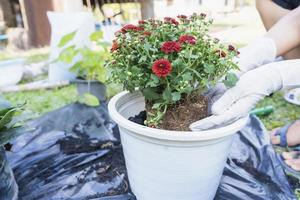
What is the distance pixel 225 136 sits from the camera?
2.35ft

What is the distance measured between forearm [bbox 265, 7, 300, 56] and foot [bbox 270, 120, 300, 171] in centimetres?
49

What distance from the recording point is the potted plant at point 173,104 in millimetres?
703

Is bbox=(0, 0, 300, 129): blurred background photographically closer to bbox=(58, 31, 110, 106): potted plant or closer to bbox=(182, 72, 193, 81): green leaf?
bbox=(58, 31, 110, 106): potted plant

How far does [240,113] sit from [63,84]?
1.83m

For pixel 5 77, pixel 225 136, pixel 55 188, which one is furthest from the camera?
pixel 5 77

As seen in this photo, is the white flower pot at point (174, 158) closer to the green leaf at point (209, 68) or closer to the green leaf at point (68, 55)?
the green leaf at point (209, 68)

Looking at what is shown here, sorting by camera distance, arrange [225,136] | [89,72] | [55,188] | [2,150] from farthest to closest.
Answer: [89,72]
[55,188]
[2,150]
[225,136]

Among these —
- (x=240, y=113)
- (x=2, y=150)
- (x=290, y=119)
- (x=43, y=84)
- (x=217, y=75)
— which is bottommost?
(x=290, y=119)

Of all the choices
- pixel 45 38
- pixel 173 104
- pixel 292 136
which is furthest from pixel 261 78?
pixel 45 38

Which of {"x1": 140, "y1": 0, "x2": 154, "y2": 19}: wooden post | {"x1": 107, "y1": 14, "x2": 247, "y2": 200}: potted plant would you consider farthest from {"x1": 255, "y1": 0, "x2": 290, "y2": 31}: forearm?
{"x1": 140, "y1": 0, "x2": 154, "y2": 19}: wooden post

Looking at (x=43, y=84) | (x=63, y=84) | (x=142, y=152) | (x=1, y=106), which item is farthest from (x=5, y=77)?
(x=142, y=152)

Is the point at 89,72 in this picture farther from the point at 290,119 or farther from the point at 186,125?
the point at 290,119

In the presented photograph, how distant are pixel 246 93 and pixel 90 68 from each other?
1107 millimetres

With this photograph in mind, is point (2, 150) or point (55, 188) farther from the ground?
point (2, 150)
